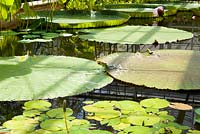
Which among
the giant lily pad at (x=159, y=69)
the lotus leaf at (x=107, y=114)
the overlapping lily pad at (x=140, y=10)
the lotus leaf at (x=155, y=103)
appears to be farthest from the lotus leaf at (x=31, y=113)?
the overlapping lily pad at (x=140, y=10)

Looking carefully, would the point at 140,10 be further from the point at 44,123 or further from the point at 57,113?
the point at 44,123

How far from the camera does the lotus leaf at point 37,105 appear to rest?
5.48 feet

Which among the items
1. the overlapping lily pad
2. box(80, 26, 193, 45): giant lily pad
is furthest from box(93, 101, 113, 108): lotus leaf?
the overlapping lily pad

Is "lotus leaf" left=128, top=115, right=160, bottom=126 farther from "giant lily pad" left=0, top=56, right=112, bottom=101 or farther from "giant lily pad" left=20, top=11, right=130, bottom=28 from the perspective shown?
"giant lily pad" left=20, top=11, right=130, bottom=28

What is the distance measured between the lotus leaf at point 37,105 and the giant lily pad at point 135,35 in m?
1.58

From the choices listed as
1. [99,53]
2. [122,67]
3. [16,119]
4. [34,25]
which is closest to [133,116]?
[16,119]

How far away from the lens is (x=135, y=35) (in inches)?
141

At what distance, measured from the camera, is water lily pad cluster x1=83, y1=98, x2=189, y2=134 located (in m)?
1.41

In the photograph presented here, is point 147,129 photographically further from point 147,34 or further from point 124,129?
point 147,34

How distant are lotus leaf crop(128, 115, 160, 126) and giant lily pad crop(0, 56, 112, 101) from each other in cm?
44

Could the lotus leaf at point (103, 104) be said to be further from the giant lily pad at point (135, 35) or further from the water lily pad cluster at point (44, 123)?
the giant lily pad at point (135, 35)

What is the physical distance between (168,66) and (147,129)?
38.7 inches

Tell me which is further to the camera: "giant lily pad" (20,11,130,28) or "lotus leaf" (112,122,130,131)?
"giant lily pad" (20,11,130,28)

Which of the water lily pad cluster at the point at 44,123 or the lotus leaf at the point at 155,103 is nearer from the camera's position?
the water lily pad cluster at the point at 44,123
